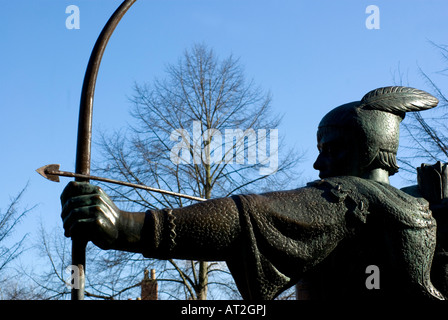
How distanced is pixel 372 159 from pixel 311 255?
A: 0.73 meters

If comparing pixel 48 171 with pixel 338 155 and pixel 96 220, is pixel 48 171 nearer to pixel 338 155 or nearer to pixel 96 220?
pixel 96 220

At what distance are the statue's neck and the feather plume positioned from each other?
0.32 m

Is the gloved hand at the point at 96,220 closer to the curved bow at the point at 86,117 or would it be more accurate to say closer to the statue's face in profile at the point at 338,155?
the curved bow at the point at 86,117

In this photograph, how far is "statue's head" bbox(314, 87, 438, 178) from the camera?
129 inches

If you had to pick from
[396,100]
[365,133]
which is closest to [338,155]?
[365,133]

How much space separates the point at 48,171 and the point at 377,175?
1659mm

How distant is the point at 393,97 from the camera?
11.1ft

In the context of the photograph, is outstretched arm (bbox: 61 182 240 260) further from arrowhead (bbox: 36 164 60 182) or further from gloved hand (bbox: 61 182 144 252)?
arrowhead (bbox: 36 164 60 182)

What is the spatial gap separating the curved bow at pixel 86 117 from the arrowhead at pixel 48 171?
9cm

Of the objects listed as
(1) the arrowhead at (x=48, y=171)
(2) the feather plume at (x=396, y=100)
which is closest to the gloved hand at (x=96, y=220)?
(1) the arrowhead at (x=48, y=171)

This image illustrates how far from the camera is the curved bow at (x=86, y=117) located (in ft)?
7.89

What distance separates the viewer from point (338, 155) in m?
3.34
